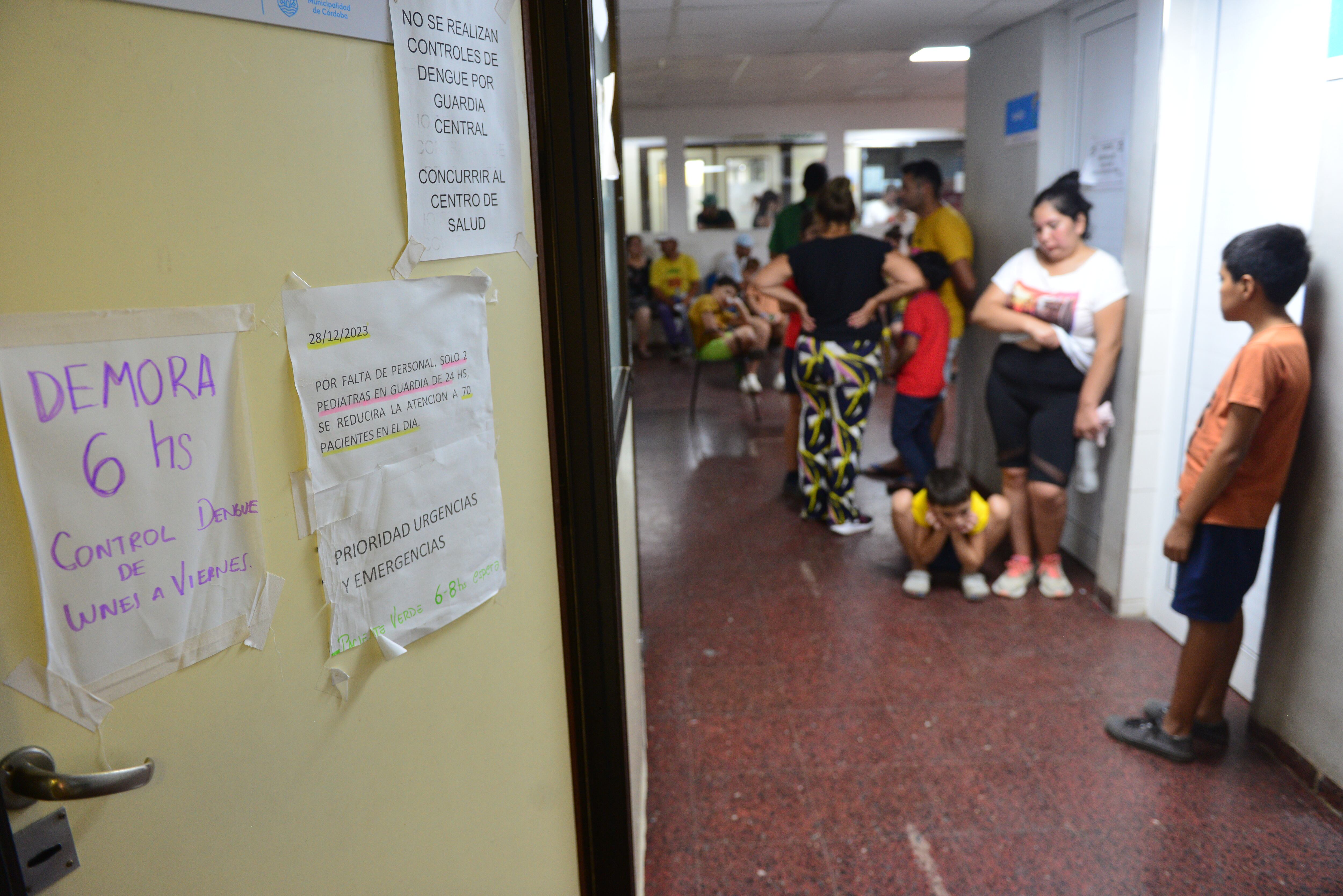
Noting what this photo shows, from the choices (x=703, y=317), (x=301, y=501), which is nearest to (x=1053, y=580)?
(x=301, y=501)

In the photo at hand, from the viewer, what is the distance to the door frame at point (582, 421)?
132 centimetres

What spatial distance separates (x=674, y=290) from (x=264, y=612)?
355 inches

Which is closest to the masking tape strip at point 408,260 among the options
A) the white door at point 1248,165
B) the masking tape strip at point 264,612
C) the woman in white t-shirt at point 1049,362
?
the masking tape strip at point 264,612

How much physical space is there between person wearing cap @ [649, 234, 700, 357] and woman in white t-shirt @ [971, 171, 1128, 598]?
617 cm

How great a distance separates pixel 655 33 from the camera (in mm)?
4711

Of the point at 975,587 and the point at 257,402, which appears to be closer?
the point at 257,402

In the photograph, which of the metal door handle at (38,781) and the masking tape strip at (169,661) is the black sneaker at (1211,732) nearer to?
the masking tape strip at (169,661)

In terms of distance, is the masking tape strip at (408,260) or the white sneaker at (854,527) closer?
the masking tape strip at (408,260)

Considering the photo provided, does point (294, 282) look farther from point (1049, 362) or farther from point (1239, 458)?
point (1049, 362)

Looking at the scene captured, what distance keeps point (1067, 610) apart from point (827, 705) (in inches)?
46.3

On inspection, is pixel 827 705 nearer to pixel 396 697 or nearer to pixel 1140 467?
pixel 1140 467

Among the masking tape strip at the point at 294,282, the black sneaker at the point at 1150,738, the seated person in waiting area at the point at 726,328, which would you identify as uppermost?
the masking tape strip at the point at 294,282

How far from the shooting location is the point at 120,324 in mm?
808

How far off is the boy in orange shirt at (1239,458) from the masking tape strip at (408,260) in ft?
6.32
